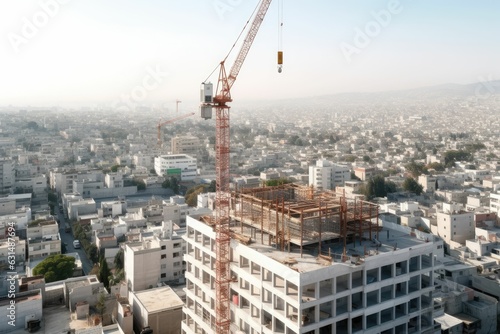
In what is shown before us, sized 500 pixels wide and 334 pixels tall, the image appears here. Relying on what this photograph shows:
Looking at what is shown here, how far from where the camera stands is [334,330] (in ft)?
18.1

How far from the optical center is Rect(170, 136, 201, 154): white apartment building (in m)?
40.6

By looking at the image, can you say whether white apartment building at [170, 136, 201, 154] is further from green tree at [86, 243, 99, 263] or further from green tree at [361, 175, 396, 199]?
green tree at [86, 243, 99, 263]

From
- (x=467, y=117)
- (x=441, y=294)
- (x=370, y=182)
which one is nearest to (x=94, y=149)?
(x=370, y=182)

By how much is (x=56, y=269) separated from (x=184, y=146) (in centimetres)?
3017

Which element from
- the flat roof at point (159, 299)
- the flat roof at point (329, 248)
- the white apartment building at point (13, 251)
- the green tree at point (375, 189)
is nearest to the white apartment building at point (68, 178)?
the white apartment building at point (13, 251)

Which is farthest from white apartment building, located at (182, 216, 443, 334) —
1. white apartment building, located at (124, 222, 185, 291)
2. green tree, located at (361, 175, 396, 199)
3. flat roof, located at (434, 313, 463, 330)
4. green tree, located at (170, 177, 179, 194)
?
green tree, located at (170, 177, 179, 194)

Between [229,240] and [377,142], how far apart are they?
46.8 metres

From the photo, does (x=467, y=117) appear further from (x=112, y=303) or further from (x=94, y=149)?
(x=112, y=303)

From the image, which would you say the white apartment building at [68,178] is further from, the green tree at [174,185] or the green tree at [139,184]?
the green tree at [174,185]

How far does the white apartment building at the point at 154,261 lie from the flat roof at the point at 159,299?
131 centimetres

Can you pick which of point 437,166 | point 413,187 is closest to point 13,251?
point 413,187

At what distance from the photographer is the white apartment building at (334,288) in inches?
211

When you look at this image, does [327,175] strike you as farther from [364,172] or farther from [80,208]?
[80,208]

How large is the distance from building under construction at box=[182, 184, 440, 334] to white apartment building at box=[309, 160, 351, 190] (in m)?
17.5
